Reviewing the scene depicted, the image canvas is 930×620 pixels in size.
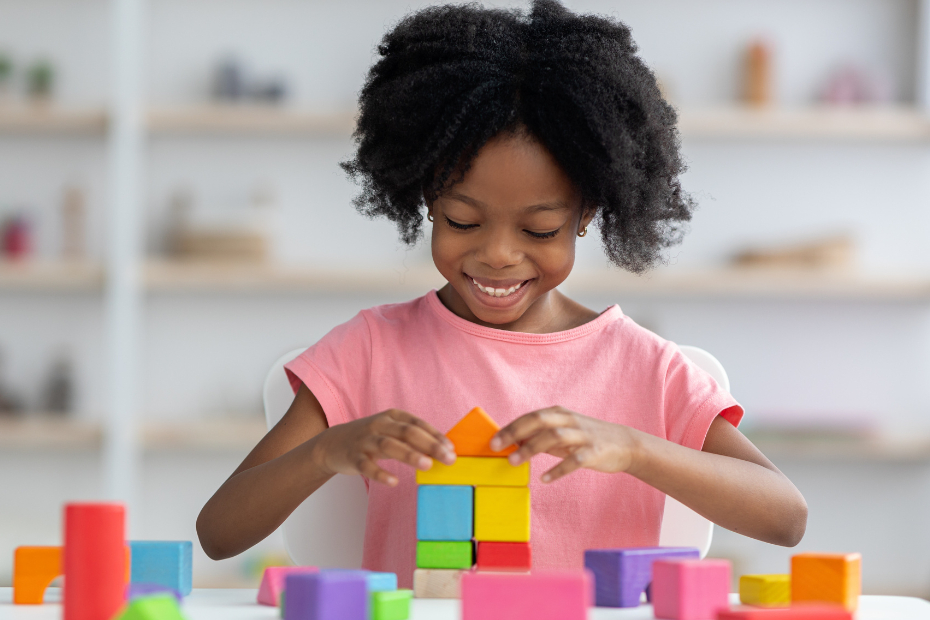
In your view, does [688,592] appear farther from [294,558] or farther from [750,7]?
[750,7]

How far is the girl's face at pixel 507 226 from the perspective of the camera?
3.46 feet

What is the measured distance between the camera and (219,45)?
120 inches

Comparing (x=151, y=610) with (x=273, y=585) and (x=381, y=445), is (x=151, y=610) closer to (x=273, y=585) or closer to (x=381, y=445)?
(x=273, y=585)

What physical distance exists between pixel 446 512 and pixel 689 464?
31cm

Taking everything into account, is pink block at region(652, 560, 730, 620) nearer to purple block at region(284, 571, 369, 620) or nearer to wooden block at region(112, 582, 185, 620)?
purple block at region(284, 571, 369, 620)

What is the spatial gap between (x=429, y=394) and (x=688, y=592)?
584mm

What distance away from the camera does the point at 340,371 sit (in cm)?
119

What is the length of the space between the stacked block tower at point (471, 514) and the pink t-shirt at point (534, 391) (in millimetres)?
344

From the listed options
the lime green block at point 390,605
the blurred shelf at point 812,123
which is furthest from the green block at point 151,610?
the blurred shelf at point 812,123

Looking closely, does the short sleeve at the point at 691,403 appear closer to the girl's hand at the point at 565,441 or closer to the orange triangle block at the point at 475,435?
the girl's hand at the point at 565,441

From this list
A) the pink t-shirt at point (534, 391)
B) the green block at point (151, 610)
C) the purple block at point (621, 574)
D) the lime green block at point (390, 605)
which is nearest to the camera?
the green block at point (151, 610)

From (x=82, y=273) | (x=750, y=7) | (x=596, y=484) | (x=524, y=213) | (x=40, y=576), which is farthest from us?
(x=750, y=7)

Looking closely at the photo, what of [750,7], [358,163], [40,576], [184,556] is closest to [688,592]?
[184,556]


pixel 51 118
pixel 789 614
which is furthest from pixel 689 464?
pixel 51 118
